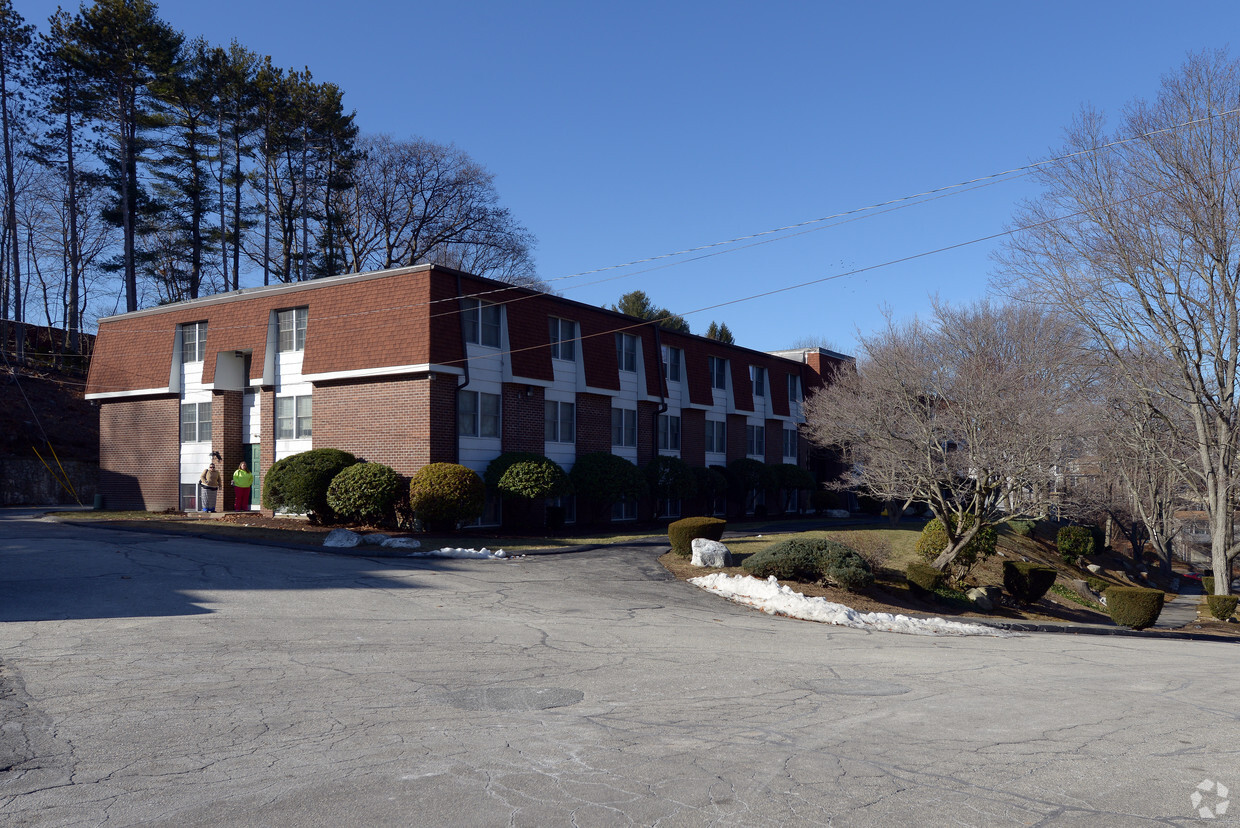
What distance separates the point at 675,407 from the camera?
120ft

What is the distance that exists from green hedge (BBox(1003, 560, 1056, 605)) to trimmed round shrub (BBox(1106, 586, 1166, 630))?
11.0ft

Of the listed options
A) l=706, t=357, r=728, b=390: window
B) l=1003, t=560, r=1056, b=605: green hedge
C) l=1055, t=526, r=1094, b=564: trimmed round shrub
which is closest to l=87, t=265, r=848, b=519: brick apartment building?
l=706, t=357, r=728, b=390: window

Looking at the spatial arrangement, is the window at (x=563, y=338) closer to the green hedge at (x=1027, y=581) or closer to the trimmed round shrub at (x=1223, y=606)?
the green hedge at (x=1027, y=581)

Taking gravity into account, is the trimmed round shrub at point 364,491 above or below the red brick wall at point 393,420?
below

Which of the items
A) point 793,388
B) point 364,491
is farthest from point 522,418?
point 793,388

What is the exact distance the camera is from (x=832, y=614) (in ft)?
51.2

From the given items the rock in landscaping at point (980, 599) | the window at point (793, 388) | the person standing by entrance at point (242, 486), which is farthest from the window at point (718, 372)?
the person standing by entrance at point (242, 486)

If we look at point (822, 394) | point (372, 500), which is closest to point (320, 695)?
point (372, 500)

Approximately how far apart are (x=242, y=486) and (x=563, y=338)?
11.5 metres

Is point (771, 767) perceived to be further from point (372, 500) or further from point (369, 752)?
point (372, 500)

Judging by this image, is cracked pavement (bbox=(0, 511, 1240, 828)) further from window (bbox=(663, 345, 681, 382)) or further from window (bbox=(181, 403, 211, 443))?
window (bbox=(663, 345, 681, 382))

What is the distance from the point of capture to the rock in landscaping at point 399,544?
21516mm

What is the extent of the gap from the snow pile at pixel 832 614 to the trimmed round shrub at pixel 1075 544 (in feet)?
79.0

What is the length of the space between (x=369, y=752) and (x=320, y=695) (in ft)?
6.30
